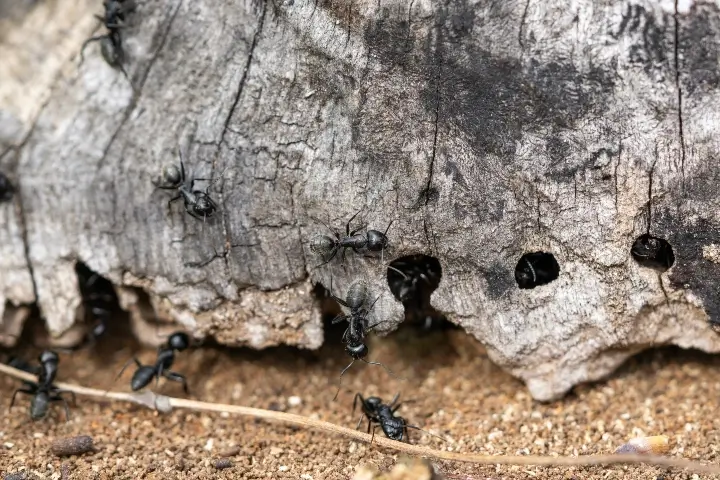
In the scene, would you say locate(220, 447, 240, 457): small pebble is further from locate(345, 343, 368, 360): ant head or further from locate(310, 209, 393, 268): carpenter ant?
locate(310, 209, 393, 268): carpenter ant

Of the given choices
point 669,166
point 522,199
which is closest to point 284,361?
point 522,199

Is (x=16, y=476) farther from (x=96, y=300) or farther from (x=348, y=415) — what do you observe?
(x=348, y=415)

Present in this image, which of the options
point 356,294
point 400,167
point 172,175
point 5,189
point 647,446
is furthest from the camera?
point 5,189

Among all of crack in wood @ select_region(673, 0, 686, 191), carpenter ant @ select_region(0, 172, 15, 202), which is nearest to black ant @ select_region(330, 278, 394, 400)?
crack in wood @ select_region(673, 0, 686, 191)

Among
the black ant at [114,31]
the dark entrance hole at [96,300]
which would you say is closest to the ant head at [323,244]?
the black ant at [114,31]

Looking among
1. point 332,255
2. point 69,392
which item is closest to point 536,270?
point 332,255

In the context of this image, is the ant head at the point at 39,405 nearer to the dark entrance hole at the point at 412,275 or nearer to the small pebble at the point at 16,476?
the small pebble at the point at 16,476
